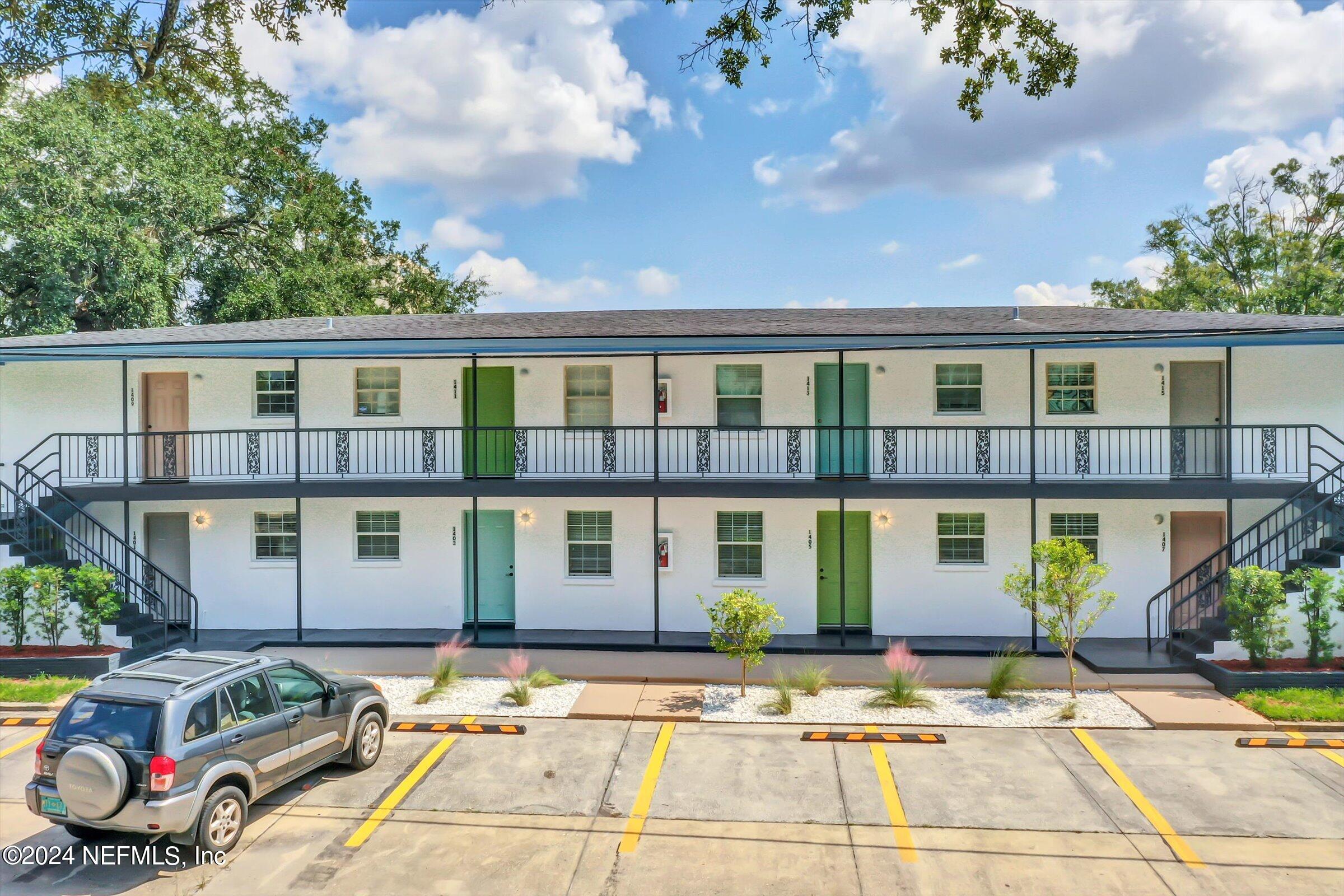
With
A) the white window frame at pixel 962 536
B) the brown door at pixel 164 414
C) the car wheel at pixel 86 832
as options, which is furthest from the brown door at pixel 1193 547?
the brown door at pixel 164 414

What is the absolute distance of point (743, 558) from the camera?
49.7ft

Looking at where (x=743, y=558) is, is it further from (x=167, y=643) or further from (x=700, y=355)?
(x=167, y=643)

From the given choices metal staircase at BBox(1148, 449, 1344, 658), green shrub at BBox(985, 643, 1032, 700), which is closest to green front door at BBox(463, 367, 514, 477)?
green shrub at BBox(985, 643, 1032, 700)

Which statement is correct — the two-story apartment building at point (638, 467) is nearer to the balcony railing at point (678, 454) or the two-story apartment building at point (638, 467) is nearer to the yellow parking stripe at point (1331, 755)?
the balcony railing at point (678, 454)

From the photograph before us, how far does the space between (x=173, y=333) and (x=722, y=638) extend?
12.9 meters

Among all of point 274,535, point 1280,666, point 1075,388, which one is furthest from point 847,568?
point 274,535

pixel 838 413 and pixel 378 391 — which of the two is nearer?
pixel 838 413

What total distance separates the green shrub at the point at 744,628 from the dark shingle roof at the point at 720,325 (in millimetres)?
4482

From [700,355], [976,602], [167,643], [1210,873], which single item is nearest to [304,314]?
[167,643]

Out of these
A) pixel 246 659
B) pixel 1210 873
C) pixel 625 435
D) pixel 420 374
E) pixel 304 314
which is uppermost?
pixel 304 314

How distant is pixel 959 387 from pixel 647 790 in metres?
9.93

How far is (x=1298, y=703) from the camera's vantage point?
10.9m

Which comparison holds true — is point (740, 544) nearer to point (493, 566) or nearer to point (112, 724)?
point (493, 566)

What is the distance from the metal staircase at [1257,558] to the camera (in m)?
12.7
